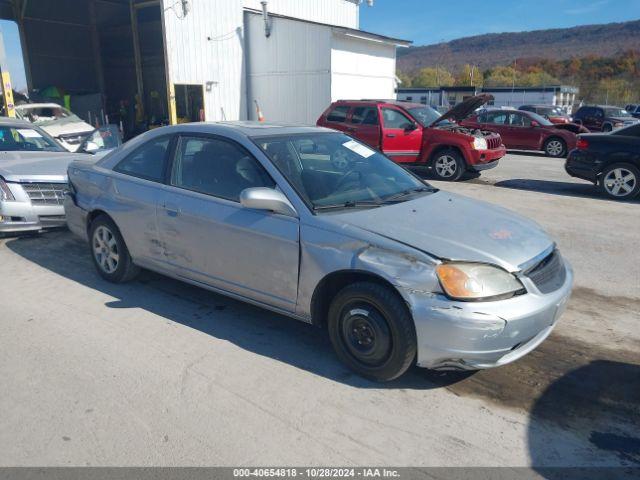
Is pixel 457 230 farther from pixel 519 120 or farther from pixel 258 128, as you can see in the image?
pixel 519 120

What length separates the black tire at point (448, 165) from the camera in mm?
11797

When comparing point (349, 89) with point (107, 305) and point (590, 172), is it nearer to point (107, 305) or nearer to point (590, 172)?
point (590, 172)

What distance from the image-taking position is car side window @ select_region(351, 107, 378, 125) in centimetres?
1211

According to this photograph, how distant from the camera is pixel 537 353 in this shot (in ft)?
12.8

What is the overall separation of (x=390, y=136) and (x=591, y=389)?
9.03 meters

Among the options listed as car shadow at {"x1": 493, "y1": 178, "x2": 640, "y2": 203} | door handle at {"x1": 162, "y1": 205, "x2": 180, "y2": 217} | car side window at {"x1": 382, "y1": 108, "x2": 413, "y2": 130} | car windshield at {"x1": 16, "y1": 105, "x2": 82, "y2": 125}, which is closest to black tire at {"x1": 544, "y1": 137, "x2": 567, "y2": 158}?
car shadow at {"x1": 493, "y1": 178, "x2": 640, "y2": 203}

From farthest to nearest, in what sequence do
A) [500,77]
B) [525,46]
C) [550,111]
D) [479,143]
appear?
[525,46] → [500,77] → [550,111] → [479,143]

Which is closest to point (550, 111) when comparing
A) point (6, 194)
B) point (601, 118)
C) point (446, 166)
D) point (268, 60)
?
point (601, 118)

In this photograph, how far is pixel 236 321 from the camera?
4.41 metres

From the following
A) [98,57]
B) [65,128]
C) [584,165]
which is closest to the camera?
[584,165]

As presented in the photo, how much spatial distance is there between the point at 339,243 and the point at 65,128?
14255mm

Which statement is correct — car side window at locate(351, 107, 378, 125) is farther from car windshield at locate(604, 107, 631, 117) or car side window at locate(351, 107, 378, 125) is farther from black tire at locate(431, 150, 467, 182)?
car windshield at locate(604, 107, 631, 117)

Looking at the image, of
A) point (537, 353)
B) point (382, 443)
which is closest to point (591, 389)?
point (537, 353)

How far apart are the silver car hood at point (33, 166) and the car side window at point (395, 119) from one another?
6.84 m
